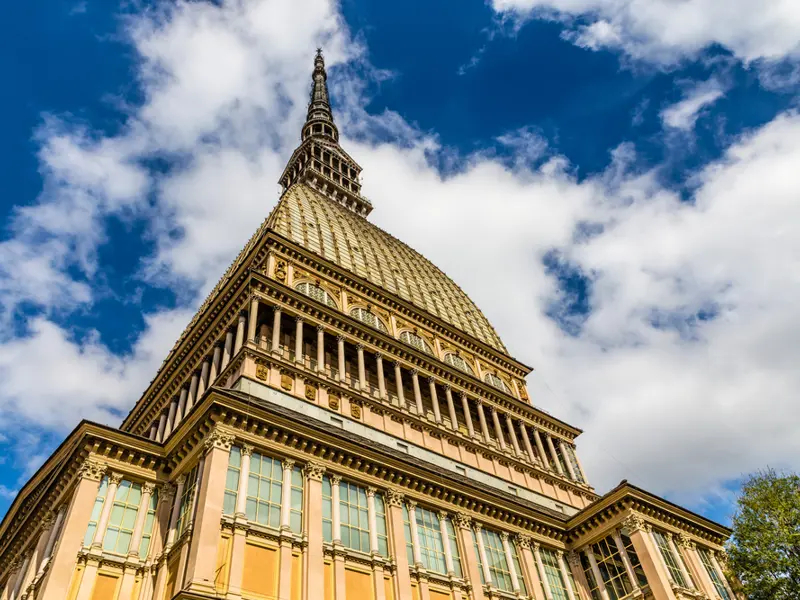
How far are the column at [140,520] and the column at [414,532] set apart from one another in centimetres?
1343

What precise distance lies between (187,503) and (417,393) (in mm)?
21998

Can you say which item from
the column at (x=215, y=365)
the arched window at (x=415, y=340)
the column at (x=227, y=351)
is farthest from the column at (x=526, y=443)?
the column at (x=215, y=365)

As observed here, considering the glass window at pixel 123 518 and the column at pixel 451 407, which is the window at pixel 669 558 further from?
the glass window at pixel 123 518

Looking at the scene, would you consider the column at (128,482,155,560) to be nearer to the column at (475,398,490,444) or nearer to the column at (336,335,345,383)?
the column at (336,335,345,383)

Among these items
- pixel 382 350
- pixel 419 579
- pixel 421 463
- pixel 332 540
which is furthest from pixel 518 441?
pixel 332 540

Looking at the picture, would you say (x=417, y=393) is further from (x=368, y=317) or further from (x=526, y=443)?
(x=526, y=443)

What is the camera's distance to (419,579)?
102ft

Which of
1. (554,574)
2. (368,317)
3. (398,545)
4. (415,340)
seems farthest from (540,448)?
(398,545)

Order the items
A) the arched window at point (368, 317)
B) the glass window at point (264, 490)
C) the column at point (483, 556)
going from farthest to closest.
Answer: the arched window at point (368, 317), the column at point (483, 556), the glass window at point (264, 490)

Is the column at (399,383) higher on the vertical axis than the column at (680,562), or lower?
higher

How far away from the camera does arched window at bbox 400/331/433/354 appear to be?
5386 cm

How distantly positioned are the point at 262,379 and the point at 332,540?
11.5 m

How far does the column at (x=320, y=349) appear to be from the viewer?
4088cm

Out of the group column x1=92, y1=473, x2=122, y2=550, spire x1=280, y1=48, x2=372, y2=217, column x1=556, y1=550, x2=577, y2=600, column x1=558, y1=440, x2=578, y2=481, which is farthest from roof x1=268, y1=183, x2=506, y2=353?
column x1=92, y1=473, x2=122, y2=550
